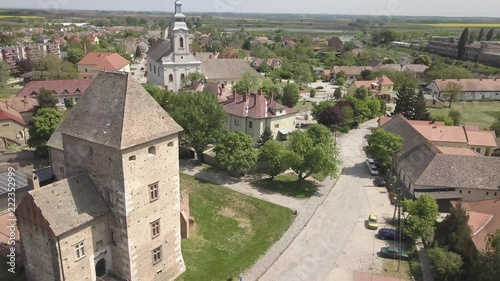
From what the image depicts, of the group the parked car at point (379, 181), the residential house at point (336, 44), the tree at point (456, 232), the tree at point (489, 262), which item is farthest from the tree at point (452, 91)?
the residential house at point (336, 44)

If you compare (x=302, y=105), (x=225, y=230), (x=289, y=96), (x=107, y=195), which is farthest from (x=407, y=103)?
(x=107, y=195)

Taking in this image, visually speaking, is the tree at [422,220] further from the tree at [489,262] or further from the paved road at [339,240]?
Result: the tree at [489,262]

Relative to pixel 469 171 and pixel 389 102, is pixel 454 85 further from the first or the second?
pixel 469 171

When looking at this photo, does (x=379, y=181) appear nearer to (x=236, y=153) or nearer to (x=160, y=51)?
(x=236, y=153)

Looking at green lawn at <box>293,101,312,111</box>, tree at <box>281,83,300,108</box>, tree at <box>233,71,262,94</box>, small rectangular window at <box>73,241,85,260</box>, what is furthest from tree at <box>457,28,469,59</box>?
small rectangular window at <box>73,241,85,260</box>

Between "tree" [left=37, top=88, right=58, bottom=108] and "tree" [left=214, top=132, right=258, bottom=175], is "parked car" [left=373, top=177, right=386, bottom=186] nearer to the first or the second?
"tree" [left=214, top=132, right=258, bottom=175]

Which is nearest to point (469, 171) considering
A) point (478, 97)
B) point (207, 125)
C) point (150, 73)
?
point (207, 125)
